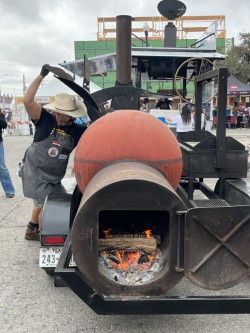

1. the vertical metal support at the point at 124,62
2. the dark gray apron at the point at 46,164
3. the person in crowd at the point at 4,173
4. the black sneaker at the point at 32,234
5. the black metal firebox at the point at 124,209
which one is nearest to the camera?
the black metal firebox at the point at 124,209

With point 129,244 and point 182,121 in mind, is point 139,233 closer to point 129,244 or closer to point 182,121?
point 129,244

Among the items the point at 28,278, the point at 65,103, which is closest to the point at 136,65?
the point at 65,103

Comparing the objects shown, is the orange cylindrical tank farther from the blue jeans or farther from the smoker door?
the blue jeans

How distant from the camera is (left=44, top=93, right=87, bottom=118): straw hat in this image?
4.02 metres

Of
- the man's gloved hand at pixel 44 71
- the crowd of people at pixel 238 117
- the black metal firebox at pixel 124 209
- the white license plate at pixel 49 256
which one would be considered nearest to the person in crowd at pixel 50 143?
the man's gloved hand at pixel 44 71

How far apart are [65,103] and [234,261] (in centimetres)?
250

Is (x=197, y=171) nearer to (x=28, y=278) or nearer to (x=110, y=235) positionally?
(x=110, y=235)

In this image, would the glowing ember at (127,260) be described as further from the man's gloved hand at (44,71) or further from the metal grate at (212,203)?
the man's gloved hand at (44,71)

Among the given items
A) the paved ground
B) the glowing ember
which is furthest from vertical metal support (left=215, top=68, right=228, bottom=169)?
the glowing ember

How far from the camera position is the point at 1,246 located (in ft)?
15.7

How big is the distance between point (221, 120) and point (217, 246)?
5.95ft

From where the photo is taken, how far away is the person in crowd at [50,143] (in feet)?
13.4

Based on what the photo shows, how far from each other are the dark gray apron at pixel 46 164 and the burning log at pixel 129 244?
1.61 meters

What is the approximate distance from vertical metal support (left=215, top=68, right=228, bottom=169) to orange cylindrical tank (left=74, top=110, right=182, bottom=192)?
3.77ft
